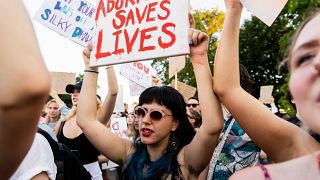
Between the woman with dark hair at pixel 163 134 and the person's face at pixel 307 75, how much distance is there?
1.06 metres

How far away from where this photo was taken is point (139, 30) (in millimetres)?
2764

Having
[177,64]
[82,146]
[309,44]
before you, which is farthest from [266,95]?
[309,44]

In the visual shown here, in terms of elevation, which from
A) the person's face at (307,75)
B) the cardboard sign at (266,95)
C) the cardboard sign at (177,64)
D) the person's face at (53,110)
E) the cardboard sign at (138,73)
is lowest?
the cardboard sign at (266,95)

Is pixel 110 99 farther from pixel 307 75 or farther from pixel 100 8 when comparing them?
pixel 307 75

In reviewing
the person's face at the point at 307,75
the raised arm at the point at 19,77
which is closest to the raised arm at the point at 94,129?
the person's face at the point at 307,75

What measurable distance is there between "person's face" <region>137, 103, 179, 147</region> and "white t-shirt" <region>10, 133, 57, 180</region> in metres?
0.78

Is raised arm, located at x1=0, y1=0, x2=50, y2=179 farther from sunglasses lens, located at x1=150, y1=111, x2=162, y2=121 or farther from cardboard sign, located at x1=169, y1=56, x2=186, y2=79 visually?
cardboard sign, located at x1=169, y1=56, x2=186, y2=79

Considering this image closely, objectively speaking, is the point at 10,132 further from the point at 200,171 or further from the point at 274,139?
the point at 200,171

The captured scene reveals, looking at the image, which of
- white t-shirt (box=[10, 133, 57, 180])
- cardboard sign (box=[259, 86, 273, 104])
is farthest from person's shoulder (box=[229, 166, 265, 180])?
cardboard sign (box=[259, 86, 273, 104])

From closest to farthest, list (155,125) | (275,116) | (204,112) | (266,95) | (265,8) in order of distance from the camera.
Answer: (275,116)
(265,8)
(204,112)
(155,125)
(266,95)

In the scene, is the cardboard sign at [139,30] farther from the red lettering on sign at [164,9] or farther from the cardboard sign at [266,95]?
the cardboard sign at [266,95]

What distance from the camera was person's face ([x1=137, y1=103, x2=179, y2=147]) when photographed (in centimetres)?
267

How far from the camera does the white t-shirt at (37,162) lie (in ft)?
6.00

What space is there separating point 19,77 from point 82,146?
12.7 feet
